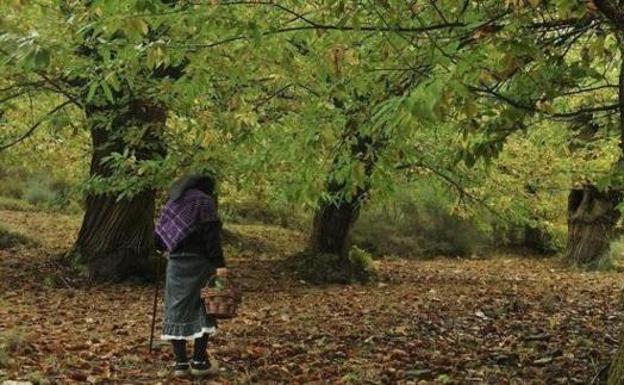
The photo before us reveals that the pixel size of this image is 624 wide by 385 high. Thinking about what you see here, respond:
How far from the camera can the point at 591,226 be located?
18.6m

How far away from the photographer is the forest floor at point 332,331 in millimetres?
5895

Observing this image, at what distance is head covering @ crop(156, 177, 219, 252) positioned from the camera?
577 centimetres

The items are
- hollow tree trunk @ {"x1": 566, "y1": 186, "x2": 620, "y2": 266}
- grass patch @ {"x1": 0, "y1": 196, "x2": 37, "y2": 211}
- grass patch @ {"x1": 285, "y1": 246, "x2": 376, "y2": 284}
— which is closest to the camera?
grass patch @ {"x1": 285, "y1": 246, "x2": 376, "y2": 284}

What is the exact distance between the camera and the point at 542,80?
4.55 m

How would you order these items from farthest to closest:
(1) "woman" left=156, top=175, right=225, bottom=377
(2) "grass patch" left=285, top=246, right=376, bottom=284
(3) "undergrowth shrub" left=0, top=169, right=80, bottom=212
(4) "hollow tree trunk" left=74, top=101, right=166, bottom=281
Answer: (3) "undergrowth shrub" left=0, top=169, right=80, bottom=212, (2) "grass patch" left=285, top=246, right=376, bottom=284, (4) "hollow tree trunk" left=74, top=101, right=166, bottom=281, (1) "woman" left=156, top=175, right=225, bottom=377

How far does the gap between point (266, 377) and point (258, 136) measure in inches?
84.0

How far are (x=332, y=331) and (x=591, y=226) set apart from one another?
42.7 ft

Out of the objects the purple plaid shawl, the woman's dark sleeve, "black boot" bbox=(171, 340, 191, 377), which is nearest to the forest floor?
"black boot" bbox=(171, 340, 191, 377)

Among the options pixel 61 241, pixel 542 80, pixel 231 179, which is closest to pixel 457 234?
pixel 61 241

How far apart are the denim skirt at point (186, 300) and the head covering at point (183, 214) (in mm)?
169

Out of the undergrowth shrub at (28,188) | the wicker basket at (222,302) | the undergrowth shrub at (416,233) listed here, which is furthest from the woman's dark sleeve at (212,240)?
the undergrowth shrub at (28,188)

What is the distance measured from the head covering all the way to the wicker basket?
20.5 inches

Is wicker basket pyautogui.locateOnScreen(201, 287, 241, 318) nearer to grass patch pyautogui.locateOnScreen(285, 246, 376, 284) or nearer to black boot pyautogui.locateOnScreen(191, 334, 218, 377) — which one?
black boot pyautogui.locateOnScreen(191, 334, 218, 377)

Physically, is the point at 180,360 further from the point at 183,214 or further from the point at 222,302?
the point at 183,214
